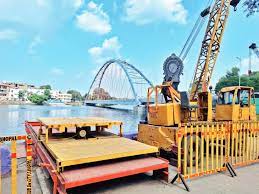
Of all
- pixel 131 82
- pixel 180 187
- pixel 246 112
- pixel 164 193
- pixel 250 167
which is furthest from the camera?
pixel 131 82

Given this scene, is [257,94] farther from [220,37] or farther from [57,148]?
[57,148]

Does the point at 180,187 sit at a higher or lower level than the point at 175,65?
lower

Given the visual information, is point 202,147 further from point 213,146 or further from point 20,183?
point 20,183

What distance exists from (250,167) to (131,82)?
2270 inches

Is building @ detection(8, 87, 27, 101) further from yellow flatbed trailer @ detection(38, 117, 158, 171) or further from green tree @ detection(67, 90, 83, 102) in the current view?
yellow flatbed trailer @ detection(38, 117, 158, 171)

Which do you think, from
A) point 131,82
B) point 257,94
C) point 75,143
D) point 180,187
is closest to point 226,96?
point 180,187

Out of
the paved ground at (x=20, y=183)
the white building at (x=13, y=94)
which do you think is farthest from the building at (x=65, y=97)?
the paved ground at (x=20, y=183)

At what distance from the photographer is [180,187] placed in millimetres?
4793

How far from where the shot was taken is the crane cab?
8.50m

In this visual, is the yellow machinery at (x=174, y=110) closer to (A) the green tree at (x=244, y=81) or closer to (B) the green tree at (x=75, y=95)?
(A) the green tree at (x=244, y=81)

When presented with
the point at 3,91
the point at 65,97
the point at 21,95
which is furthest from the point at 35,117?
the point at 65,97

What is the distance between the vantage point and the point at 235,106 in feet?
27.8

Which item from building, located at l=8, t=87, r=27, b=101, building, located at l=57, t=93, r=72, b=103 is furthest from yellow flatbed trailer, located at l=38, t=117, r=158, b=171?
building, located at l=57, t=93, r=72, b=103

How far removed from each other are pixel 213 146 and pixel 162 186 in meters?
1.92
